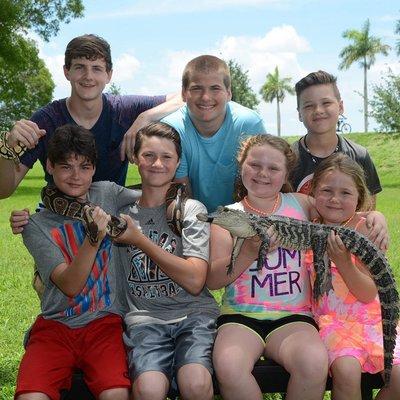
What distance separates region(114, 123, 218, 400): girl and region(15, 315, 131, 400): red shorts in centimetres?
11

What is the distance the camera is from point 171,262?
434 centimetres

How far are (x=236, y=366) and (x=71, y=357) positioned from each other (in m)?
1.15

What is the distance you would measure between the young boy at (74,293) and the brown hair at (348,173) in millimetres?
1505

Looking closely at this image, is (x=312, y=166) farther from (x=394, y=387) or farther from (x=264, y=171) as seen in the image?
(x=394, y=387)

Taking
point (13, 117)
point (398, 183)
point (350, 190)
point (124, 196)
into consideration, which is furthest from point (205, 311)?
point (13, 117)

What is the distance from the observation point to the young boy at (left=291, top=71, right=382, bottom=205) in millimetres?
5648

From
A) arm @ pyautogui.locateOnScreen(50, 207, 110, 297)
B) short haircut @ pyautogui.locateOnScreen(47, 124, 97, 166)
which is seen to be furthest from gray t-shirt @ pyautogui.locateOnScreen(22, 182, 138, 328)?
short haircut @ pyautogui.locateOnScreen(47, 124, 97, 166)

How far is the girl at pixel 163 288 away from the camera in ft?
13.3

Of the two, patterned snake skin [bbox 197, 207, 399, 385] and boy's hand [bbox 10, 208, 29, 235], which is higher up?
boy's hand [bbox 10, 208, 29, 235]

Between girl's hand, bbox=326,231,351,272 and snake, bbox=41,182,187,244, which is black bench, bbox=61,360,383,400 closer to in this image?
girl's hand, bbox=326,231,351,272

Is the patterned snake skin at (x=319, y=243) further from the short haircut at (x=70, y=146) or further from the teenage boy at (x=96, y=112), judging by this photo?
the teenage boy at (x=96, y=112)

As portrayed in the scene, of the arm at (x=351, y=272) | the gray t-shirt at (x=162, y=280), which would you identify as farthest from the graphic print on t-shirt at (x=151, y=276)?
the arm at (x=351, y=272)

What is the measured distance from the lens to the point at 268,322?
14.7ft

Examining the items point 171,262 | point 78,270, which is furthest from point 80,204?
point 171,262
